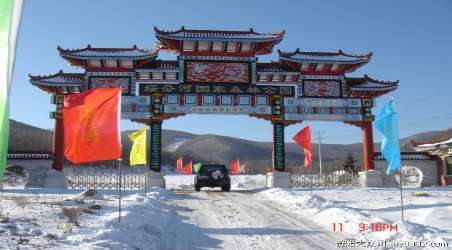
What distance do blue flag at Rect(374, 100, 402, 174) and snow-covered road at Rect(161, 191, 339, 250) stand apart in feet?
9.08

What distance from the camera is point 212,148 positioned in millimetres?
132875

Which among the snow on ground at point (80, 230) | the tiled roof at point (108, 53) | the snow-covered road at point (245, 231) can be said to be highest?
the tiled roof at point (108, 53)

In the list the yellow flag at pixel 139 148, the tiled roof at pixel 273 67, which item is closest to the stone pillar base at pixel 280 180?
the tiled roof at pixel 273 67

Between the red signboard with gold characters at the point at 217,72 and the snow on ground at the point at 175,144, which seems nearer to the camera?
the red signboard with gold characters at the point at 217,72

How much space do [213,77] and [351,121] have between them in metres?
8.85

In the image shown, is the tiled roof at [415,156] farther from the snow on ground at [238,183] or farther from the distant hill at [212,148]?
the distant hill at [212,148]

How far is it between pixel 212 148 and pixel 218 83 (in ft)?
352

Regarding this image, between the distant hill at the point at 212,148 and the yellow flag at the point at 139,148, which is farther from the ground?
the distant hill at the point at 212,148

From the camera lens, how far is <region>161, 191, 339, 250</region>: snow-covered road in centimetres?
788

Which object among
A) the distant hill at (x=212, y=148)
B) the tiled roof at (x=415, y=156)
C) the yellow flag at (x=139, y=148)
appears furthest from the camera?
the distant hill at (x=212, y=148)

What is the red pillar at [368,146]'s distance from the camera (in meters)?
26.7

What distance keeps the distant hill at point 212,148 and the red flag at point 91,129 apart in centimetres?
6039

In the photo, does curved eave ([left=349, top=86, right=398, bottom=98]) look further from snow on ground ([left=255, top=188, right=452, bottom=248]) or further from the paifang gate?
snow on ground ([left=255, top=188, right=452, bottom=248])

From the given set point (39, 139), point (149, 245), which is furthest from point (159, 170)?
point (39, 139)
